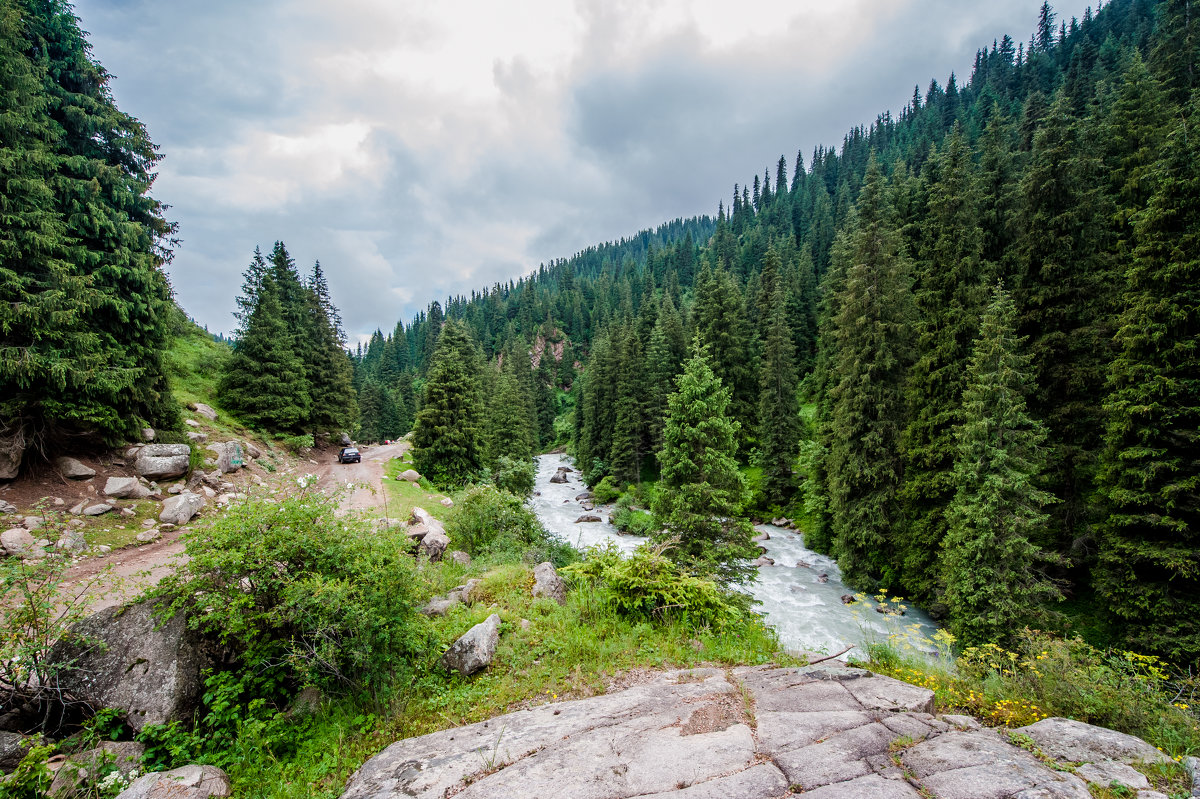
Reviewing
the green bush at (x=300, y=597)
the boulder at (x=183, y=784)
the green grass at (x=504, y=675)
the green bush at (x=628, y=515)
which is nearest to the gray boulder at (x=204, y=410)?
the green bush at (x=300, y=597)

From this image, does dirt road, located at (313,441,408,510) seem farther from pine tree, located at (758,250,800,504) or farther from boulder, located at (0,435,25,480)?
pine tree, located at (758,250,800,504)

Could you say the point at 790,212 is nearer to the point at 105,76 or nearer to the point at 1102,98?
the point at 1102,98

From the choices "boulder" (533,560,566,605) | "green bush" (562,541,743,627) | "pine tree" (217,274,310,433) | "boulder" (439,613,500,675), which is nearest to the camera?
"boulder" (439,613,500,675)

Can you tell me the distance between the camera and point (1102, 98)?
1462 inches

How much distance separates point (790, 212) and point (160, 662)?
120899 millimetres

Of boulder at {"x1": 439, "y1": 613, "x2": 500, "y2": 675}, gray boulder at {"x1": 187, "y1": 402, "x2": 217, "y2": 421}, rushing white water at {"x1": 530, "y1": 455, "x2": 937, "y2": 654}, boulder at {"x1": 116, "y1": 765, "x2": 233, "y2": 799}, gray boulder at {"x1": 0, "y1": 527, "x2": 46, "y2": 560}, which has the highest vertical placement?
gray boulder at {"x1": 187, "y1": 402, "x2": 217, "y2": 421}

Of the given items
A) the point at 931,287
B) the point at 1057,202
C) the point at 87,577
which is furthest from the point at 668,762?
the point at 1057,202

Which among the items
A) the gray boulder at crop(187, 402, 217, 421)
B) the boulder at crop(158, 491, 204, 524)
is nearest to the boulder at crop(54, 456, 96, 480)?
the boulder at crop(158, 491, 204, 524)

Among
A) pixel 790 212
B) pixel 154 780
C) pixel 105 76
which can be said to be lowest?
pixel 154 780

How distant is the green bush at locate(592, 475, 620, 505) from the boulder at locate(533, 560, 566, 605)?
27.8 metres

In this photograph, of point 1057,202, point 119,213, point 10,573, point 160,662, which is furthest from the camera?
point 1057,202

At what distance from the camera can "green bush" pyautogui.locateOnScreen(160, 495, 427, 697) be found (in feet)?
18.8

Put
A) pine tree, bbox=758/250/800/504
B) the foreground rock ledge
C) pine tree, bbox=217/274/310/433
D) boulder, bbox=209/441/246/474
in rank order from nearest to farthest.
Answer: the foreground rock ledge → boulder, bbox=209/441/246/474 → pine tree, bbox=217/274/310/433 → pine tree, bbox=758/250/800/504

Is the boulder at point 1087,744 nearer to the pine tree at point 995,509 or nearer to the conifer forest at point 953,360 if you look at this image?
the conifer forest at point 953,360
